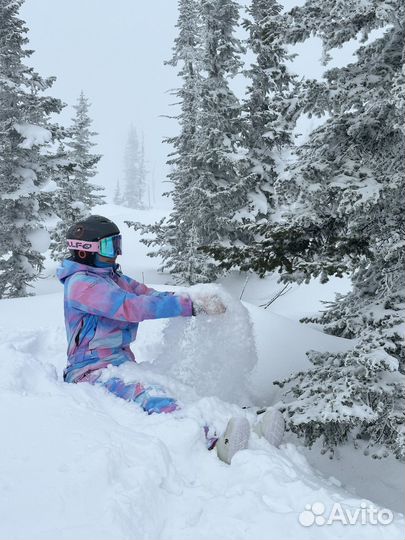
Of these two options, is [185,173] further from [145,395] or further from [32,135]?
[145,395]

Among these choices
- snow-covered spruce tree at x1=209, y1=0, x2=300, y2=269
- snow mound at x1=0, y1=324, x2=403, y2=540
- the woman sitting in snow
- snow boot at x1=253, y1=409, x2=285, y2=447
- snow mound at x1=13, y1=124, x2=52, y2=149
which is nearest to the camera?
snow mound at x1=0, y1=324, x2=403, y2=540

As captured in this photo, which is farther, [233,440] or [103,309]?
[103,309]

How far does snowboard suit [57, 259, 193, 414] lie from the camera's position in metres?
4.29

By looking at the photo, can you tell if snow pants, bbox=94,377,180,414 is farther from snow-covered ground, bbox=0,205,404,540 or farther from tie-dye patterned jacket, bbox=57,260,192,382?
tie-dye patterned jacket, bbox=57,260,192,382

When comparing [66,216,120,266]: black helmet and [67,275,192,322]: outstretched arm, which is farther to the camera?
[66,216,120,266]: black helmet

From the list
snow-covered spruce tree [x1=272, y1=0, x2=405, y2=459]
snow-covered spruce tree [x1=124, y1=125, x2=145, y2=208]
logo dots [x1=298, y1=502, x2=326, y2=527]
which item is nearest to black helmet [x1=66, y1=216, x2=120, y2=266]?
snow-covered spruce tree [x1=272, y1=0, x2=405, y2=459]

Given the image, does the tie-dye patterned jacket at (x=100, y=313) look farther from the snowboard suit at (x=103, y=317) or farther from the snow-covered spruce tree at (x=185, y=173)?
the snow-covered spruce tree at (x=185, y=173)

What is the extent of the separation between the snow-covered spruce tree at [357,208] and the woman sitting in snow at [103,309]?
1414 millimetres

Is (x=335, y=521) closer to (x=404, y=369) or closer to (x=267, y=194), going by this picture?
(x=404, y=369)

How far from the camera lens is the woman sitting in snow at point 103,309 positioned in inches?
169

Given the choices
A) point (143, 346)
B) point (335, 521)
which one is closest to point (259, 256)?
point (335, 521)

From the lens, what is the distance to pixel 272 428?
3441 millimetres

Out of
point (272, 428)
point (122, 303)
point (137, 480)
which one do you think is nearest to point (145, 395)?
point (122, 303)

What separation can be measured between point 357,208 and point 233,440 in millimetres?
2638
